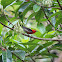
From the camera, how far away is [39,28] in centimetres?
184

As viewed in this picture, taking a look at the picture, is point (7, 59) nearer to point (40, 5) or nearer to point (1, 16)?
point (1, 16)

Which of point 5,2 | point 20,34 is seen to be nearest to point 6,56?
point 20,34

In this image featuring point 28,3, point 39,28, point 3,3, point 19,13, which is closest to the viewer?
point 3,3

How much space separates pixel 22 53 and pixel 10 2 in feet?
1.72

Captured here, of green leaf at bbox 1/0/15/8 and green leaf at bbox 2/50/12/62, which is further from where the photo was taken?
green leaf at bbox 1/0/15/8

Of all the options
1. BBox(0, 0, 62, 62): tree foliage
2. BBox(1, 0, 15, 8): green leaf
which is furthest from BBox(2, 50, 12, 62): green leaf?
BBox(1, 0, 15, 8): green leaf

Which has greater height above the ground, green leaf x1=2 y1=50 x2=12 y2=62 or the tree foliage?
the tree foliage

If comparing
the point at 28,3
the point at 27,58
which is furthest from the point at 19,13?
the point at 27,58

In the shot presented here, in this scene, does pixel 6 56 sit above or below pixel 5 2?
below

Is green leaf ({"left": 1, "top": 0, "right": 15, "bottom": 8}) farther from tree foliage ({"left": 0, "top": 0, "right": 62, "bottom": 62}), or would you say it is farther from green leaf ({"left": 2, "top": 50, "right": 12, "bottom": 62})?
green leaf ({"left": 2, "top": 50, "right": 12, "bottom": 62})

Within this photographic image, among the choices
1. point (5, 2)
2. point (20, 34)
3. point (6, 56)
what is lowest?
point (6, 56)

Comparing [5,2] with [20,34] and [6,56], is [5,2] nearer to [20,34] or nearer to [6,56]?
[20,34]

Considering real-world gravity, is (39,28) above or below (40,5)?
below

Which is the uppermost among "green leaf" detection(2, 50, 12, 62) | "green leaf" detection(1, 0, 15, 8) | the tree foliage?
"green leaf" detection(1, 0, 15, 8)
